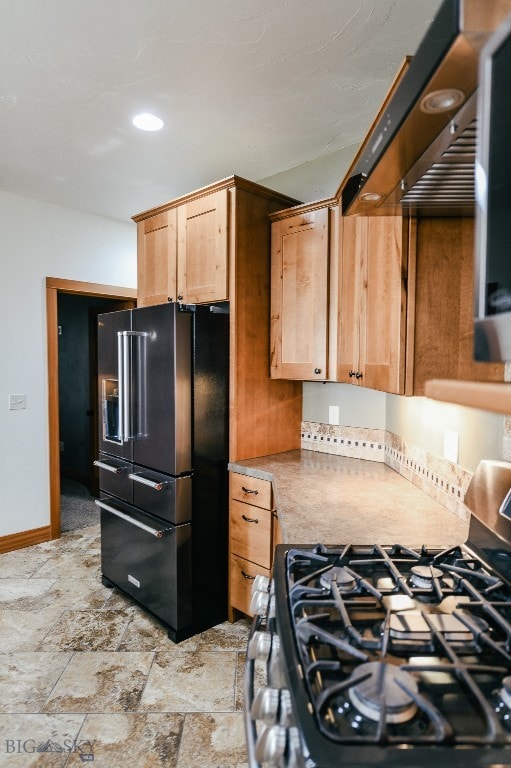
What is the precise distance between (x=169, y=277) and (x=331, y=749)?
8.66 feet

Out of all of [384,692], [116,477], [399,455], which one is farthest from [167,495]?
[384,692]

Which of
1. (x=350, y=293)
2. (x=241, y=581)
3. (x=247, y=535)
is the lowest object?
(x=241, y=581)

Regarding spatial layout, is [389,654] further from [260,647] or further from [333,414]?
[333,414]

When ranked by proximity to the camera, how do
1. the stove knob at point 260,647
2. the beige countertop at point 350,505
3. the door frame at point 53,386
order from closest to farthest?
1. the stove knob at point 260,647
2. the beige countertop at point 350,505
3. the door frame at point 53,386

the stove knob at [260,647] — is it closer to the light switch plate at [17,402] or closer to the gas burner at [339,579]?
the gas burner at [339,579]

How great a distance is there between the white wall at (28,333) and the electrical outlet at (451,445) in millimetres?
3143

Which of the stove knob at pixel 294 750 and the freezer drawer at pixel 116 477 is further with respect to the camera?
the freezer drawer at pixel 116 477

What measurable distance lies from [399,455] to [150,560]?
1.45 metres

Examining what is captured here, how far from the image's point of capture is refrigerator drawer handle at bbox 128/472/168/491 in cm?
239

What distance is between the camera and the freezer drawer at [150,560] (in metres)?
2.38

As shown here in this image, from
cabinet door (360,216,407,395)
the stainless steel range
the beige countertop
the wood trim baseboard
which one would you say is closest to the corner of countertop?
the beige countertop

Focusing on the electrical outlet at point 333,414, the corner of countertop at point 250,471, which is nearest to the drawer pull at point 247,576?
the corner of countertop at point 250,471

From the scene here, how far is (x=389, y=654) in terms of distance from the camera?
812 millimetres

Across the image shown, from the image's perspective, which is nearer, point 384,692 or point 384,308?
point 384,692
